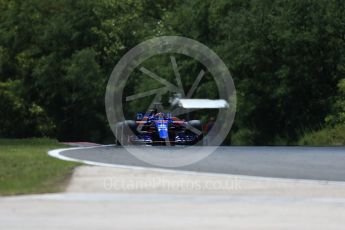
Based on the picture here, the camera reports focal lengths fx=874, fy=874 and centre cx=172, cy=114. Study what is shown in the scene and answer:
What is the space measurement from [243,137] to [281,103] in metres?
2.81

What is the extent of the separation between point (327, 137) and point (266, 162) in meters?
19.2

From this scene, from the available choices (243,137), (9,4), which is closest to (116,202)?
(243,137)

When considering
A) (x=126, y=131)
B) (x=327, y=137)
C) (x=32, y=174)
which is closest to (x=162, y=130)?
(x=126, y=131)

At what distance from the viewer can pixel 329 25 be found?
46.0 metres

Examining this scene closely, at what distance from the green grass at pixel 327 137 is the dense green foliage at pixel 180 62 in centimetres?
183

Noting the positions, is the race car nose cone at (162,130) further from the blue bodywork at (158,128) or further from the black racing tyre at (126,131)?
the black racing tyre at (126,131)

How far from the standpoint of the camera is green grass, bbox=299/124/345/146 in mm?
38969

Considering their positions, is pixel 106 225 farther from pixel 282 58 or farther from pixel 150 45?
pixel 150 45

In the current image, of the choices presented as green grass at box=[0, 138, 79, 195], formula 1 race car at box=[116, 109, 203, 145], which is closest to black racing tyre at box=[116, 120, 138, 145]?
formula 1 race car at box=[116, 109, 203, 145]

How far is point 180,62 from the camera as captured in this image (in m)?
50.5

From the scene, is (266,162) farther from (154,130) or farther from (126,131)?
(126,131)

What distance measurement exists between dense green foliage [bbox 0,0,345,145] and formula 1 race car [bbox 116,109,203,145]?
1565cm

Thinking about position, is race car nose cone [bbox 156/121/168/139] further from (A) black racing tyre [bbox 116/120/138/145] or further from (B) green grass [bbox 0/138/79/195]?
(B) green grass [bbox 0/138/79/195]

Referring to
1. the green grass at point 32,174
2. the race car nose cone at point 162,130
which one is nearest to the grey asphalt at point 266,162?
the green grass at point 32,174
